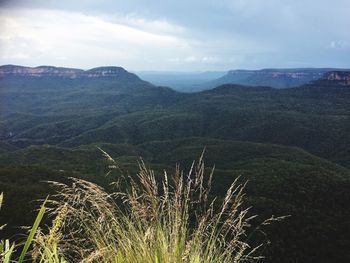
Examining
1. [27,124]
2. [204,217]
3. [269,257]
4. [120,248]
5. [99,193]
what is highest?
[99,193]

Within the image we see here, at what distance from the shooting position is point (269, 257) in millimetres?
24594

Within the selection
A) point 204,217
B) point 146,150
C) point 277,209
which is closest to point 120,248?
point 204,217

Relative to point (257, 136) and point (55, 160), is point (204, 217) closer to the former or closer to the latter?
point (55, 160)

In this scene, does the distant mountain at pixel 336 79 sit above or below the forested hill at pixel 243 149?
above

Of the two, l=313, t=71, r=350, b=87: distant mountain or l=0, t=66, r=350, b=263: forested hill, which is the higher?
l=313, t=71, r=350, b=87: distant mountain

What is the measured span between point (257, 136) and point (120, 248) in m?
102

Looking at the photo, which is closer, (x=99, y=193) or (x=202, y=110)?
(x=99, y=193)

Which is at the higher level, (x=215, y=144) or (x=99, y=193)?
(x=99, y=193)

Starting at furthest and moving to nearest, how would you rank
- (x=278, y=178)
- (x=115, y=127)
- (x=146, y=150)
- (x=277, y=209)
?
(x=115, y=127), (x=146, y=150), (x=278, y=178), (x=277, y=209)

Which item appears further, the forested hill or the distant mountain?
the distant mountain

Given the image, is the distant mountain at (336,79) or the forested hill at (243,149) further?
the distant mountain at (336,79)

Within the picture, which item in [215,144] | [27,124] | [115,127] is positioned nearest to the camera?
[215,144]

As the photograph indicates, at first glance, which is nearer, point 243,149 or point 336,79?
point 243,149

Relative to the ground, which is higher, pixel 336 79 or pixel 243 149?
pixel 336 79
